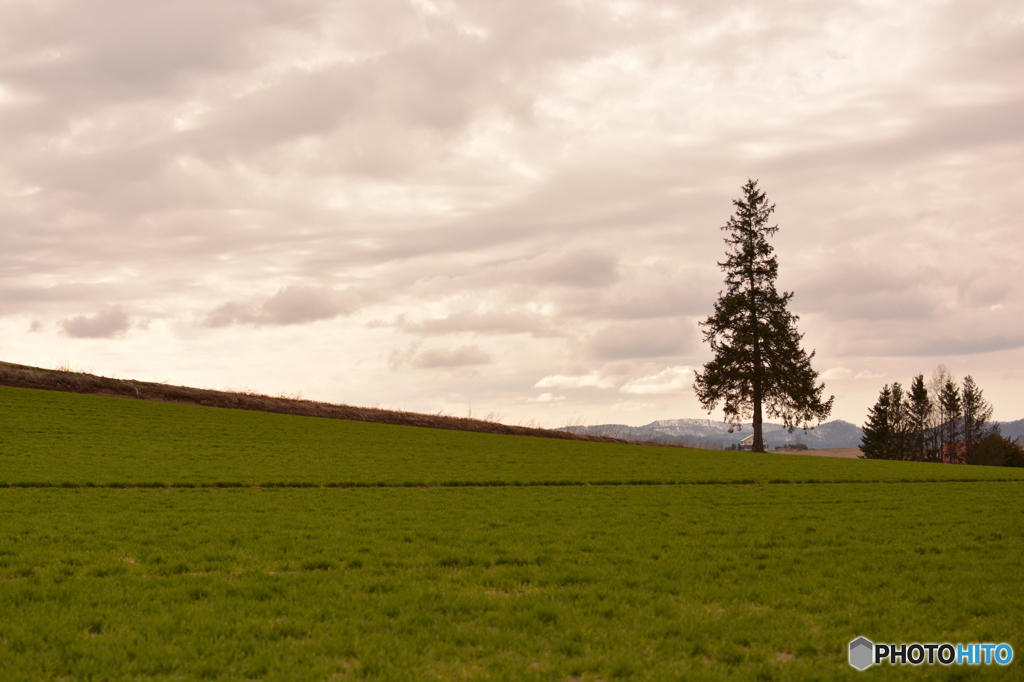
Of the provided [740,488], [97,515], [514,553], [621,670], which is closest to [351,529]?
[514,553]

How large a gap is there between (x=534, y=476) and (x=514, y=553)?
16648 millimetres

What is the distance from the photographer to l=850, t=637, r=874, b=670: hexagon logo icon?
27.3 feet

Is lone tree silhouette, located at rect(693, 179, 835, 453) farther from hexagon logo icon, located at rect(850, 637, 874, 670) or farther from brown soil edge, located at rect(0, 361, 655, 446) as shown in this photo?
hexagon logo icon, located at rect(850, 637, 874, 670)

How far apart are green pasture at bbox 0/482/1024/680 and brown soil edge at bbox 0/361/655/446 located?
33897 millimetres

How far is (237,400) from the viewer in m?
53.6

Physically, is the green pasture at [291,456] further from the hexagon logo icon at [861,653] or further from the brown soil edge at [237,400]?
the hexagon logo icon at [861,653]

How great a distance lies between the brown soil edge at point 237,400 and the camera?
4909 centimetres

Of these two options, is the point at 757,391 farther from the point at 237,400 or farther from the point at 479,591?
the point at 479,591

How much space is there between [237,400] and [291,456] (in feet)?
77.0

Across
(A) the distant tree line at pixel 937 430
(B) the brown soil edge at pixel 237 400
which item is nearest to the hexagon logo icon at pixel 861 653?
(B) the brown soil edge at pixel 237 400

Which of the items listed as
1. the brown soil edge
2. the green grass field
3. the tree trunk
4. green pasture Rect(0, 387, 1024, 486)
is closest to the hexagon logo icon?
the green grass field

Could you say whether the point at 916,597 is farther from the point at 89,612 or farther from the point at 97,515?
the point at 97,515

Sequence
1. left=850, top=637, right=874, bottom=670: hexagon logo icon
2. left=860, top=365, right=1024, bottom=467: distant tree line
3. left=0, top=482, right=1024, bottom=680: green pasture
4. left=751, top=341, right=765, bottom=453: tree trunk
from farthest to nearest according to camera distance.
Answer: left=860, top=365, right=1024, bottom=467: distant tree line < left=751, top=341, right=765, bottom=453: tree trunk < left=850, top=637, right=874, bottom=670: hexagon logo icon < left=0, top=482, right=1024, bottom=680: green pasture

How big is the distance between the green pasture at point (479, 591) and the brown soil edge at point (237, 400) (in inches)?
1335
